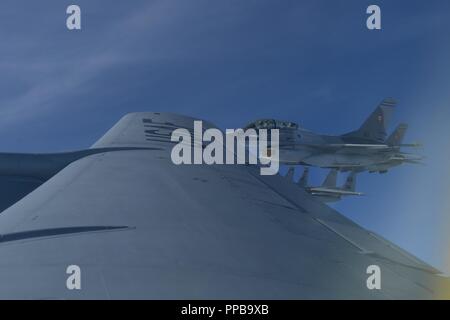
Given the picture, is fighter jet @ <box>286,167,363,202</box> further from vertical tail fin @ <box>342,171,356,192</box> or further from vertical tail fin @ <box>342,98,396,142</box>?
vertical tail fin @ <box>342,98,396,142</box>

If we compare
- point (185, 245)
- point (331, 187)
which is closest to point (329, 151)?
point (331, 187)

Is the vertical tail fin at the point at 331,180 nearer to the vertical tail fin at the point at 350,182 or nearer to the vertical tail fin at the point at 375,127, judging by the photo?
the vertical tail fin at the point at 350,182

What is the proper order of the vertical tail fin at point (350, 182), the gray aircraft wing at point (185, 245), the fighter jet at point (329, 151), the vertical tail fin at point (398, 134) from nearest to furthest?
the gray aircraft wing at point (185, 245)
the fighter jet at point (329, 151)
the vertical tail fin at point (350, 182)
the vertical tail fin at point (398, 134)

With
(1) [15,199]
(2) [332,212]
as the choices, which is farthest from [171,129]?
(2) [332,212]

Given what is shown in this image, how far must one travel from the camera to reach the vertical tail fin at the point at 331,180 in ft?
136

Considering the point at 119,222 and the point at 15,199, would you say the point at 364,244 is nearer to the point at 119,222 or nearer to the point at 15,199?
the point at 119,222

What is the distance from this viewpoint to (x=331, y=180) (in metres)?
41.8

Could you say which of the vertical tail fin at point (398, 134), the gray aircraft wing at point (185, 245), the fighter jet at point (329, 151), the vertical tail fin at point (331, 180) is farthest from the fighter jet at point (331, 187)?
the gray aircraft wing at point (185, 245)

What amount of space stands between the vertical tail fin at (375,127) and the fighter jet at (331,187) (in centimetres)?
398

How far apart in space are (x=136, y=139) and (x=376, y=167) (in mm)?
35521

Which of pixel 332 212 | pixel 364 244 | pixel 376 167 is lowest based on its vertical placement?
pixel 364 244

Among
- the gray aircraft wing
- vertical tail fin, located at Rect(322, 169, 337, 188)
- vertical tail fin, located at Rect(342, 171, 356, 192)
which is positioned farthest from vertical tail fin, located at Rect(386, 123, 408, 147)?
the gray aircraft wing

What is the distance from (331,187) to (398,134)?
11542 mm

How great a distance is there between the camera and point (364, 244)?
13.0 feet
